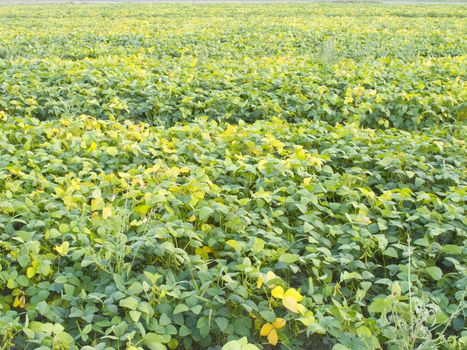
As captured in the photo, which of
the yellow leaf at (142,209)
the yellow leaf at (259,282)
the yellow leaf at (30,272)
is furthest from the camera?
the yellow leaf at (142,209)

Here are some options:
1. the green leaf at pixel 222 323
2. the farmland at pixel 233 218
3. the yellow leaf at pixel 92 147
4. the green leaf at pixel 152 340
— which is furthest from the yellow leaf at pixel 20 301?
the yellow leaf at pixel 92 147

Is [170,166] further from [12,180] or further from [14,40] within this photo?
[14,40]

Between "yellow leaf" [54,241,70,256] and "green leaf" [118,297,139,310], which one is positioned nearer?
"green leaf" [118,297,139,310]

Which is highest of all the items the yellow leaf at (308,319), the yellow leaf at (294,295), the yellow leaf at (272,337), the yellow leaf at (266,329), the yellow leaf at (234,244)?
the yellow leaf at (234,244)

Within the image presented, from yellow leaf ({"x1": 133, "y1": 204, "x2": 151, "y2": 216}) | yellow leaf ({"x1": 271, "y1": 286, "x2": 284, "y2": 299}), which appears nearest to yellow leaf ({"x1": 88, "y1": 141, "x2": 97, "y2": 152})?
yellow leaf ({"x1": 133, "y1": 204, "x2": 151, "y2": 216})

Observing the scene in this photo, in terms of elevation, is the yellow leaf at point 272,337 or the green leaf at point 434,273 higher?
the green leaf at point 434,273

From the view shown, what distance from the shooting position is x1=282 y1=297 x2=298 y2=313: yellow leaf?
6.93 ft

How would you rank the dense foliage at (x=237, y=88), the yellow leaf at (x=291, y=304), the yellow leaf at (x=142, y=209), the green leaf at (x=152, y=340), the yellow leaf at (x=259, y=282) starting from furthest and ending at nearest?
the dense foliage at (x=237, y=88), the yellow leaf at (x=142, y=209), the yellow leaf at (x=259, y=282), the yellow leaf at (x=291, y=304), the green leaf at (x=152, y=340)

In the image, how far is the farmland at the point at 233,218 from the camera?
7.16 ft

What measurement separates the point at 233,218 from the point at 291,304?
721 mm

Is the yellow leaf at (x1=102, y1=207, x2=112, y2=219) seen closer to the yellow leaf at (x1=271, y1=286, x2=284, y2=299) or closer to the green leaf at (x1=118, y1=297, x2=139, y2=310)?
the green leaf at (x1=118, y1=297, x2=139, y2=310)

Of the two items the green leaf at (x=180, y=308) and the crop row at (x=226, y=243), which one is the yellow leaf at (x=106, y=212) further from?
the green leaf at (x=180, y=308)

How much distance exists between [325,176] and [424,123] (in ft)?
6.90

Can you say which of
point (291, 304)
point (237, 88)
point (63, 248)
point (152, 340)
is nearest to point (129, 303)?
point (152, 340)
